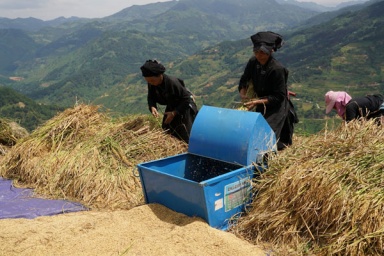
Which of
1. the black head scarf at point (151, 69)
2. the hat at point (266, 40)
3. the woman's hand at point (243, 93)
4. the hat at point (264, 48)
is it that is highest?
the hat at point (266, 40)

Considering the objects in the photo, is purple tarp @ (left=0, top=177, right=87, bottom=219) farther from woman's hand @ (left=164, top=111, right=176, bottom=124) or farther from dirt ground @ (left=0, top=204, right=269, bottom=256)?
woman's hand @ (left=164, top=111, right=176, bottom=124)

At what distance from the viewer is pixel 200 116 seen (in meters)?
3.60

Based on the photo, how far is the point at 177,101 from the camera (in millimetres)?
4895

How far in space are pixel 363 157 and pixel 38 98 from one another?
153 m

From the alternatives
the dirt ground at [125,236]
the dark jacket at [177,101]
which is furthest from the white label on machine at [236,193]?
the dark jacket at [177,101]

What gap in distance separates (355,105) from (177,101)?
2236 mm

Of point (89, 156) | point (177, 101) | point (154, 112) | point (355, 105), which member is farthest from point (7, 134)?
point (355, 105)

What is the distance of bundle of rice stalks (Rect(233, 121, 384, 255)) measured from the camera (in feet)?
7.77

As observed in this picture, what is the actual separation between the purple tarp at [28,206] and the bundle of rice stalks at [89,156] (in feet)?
0.50

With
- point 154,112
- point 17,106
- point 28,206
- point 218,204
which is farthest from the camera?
point 17,106

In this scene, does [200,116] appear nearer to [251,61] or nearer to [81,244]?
[251,61]

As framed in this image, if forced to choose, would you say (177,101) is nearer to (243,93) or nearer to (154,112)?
(154,112)

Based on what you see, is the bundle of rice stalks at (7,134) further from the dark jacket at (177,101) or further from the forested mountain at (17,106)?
the forested mountain at (17,106)

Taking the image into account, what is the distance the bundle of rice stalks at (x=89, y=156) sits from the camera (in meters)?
4.23
